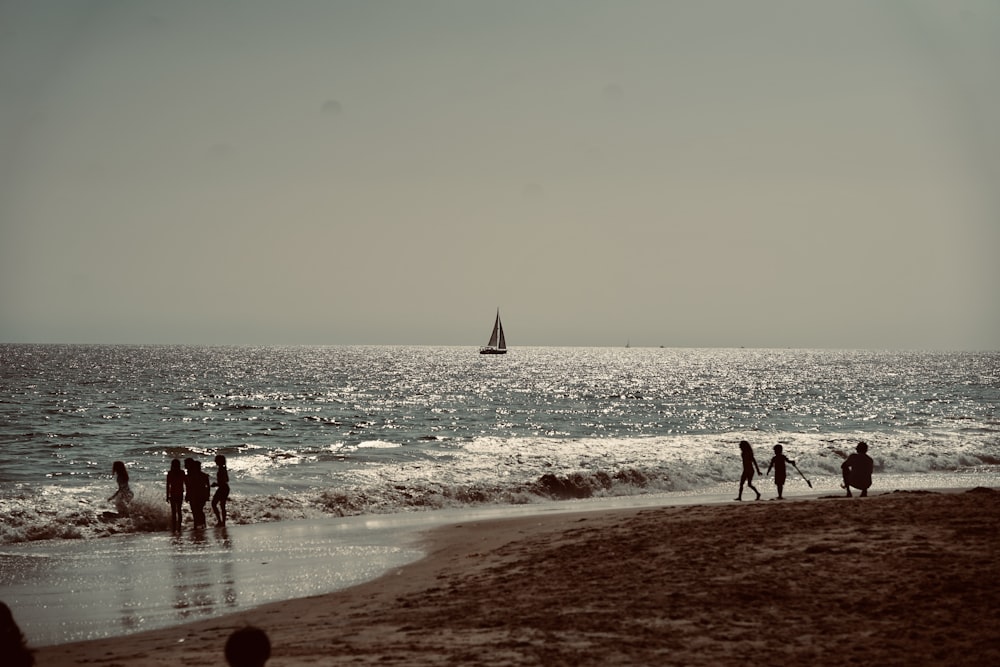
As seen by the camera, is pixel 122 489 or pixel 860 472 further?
pixel 122 489

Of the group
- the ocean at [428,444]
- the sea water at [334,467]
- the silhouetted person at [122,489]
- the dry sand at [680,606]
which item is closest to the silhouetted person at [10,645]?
the dry sand at [680,606]

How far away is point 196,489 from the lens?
23.4 metres

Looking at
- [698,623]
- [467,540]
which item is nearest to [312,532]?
[467,540]

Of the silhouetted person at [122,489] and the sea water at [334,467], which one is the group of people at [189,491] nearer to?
the sea water at [334,467]

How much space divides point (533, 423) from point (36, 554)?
145 ft

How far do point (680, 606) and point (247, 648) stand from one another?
7136 millimetres

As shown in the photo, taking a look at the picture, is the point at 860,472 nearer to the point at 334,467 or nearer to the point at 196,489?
the point at 196,489

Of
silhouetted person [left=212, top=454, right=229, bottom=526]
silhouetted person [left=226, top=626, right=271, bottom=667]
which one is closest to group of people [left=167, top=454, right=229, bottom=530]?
silhouetted person [left=212, top=454, right=229, bottom=526]

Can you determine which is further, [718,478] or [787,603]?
[718,478]

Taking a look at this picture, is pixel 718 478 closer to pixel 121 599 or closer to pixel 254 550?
pixel 254 550

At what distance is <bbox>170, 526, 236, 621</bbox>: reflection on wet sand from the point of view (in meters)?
14.2

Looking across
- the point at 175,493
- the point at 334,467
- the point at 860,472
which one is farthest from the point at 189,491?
the point at 860,472

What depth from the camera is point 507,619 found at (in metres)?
11.3

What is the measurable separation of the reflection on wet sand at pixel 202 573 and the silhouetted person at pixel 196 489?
24.2 inches
